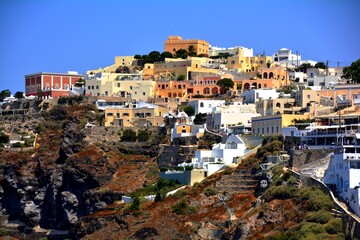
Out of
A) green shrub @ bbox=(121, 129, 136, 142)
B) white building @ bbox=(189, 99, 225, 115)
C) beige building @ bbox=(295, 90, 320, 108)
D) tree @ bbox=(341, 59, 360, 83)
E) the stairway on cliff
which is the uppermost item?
tree @ bbox=(341, 59, 360, 83)

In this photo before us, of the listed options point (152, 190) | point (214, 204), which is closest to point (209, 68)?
point (152, 190)

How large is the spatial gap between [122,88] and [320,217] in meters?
49.3

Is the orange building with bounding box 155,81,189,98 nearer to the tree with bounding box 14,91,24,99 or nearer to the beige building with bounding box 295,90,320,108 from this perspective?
the tree with bounding box 14,91,24,99

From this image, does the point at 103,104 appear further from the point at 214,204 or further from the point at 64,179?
the point at 214,204

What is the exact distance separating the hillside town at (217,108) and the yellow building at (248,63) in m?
0.11

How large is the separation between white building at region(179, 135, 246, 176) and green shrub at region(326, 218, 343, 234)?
19.5m

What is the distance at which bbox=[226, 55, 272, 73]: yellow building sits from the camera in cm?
10350

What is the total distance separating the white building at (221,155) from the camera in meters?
68.8

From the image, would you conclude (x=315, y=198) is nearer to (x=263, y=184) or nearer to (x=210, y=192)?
(x=263, y=184)

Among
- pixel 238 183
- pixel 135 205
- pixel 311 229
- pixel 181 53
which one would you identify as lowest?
pixel 135 205

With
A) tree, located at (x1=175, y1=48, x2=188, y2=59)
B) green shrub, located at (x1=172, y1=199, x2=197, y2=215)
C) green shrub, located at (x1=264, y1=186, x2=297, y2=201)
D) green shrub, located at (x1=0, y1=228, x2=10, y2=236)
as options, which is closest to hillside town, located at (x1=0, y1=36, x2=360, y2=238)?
tree, located at (x1=175, y1=48, x2=188, y2=59)

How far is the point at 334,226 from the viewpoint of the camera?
48938 mm

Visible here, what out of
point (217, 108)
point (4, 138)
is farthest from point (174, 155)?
point (4, 138)

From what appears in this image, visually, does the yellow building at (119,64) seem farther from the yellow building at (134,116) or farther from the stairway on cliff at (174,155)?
the stairway on cliff at (174,155)
